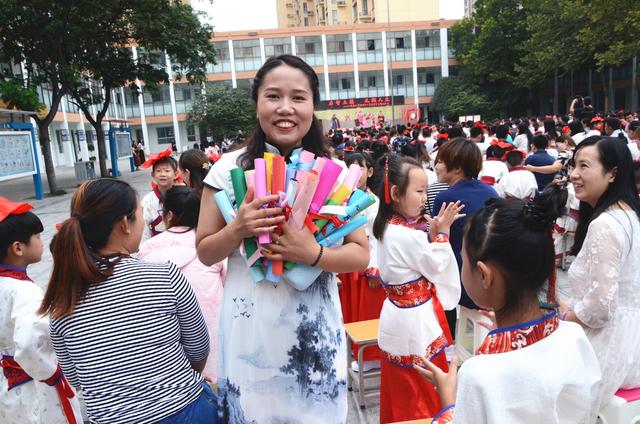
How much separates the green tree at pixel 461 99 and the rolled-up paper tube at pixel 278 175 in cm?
3157

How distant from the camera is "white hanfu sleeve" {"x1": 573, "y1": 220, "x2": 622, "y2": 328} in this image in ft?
6.04

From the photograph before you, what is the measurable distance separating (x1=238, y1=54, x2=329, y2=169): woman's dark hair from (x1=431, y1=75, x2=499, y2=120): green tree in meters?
31.2

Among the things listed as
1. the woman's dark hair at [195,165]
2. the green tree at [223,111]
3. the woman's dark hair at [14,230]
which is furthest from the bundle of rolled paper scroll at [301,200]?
the green tree at [223,111]

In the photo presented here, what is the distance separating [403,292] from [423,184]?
23.1 inches

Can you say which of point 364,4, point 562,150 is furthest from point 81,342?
point 364,4

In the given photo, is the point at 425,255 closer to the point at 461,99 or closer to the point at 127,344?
the point at 127,344

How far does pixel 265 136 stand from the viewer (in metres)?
1.64

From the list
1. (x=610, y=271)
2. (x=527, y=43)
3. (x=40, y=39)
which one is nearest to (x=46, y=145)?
(x=40, y=39)

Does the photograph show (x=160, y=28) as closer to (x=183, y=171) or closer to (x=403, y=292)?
(x=183, y=171)

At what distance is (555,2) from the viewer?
25109 mm

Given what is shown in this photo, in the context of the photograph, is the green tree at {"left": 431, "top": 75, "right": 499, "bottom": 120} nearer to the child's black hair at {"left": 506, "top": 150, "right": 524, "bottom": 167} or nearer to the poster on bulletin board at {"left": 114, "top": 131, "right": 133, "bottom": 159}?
the poster on bulletin board at {"left": 114, "top": 131, "right": 133, "bottom": 159}

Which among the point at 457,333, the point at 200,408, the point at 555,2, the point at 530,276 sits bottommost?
the point at 457,333

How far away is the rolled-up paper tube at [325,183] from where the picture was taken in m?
1.40

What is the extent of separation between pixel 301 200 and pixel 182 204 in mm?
1476
